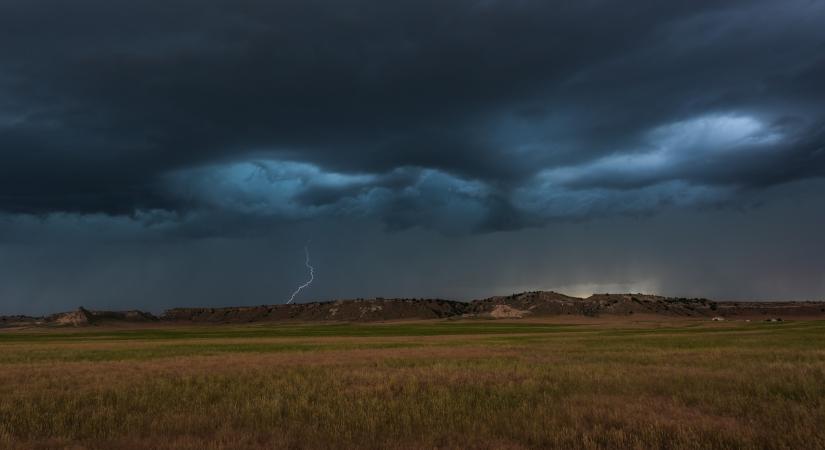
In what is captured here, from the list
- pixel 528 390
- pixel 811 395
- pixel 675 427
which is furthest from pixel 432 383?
pixel 811 395

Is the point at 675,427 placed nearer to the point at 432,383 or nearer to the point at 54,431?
the point at 432,383

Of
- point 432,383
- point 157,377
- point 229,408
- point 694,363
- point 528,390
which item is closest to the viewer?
point 229,408

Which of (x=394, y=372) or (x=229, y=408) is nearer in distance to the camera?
(x=229, y=408)

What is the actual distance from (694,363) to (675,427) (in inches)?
670

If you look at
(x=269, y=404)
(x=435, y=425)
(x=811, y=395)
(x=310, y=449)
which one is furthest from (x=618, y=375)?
(x=310, y=449)

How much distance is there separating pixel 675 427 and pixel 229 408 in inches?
452

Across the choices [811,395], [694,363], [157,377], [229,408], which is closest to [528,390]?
[811,395]

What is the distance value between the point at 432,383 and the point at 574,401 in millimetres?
5985

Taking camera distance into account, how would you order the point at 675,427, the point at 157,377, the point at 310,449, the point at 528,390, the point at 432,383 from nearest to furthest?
the point at 310,449, the point at 675,427, the point at 528,390, the point at 432,383, the point at 157,377

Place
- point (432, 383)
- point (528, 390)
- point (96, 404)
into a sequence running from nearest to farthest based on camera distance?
point (96, 404) < point (528, 390) < point (432, 383)

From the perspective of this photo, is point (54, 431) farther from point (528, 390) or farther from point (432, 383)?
point (528, 390)

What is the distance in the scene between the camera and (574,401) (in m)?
15.6

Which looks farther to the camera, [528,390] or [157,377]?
[157,377]

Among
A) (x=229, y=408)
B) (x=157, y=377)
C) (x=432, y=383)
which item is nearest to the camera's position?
(x=229, y=408)
